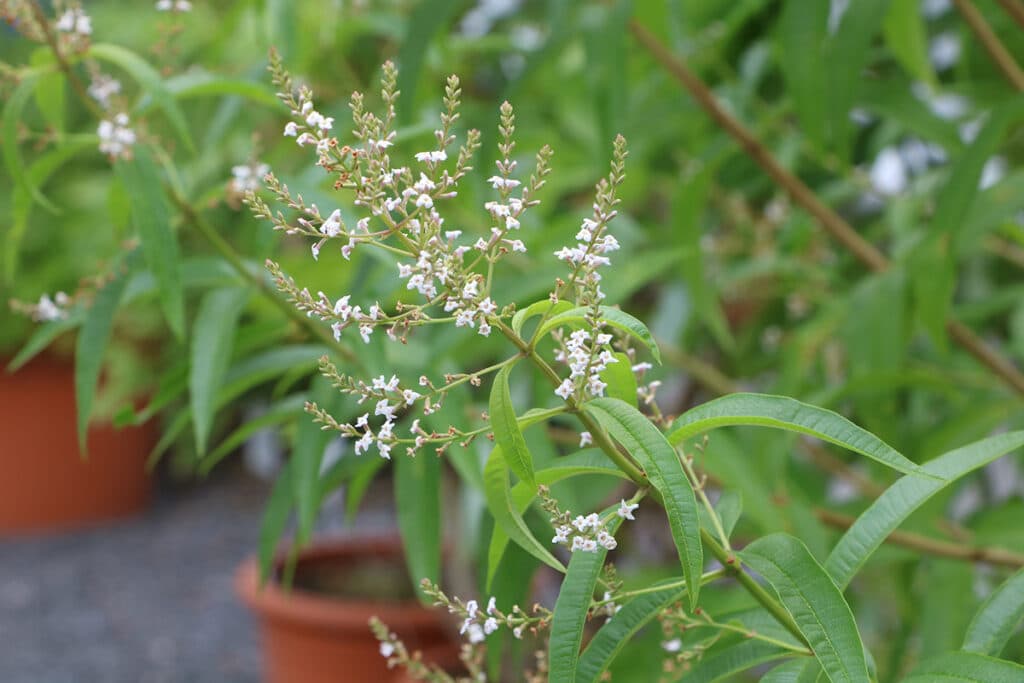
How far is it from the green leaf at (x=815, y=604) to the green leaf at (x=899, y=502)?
0.17 feet

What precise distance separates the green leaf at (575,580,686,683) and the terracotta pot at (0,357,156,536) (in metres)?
3.24

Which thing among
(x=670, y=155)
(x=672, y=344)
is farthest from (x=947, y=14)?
(x=672, y=344)

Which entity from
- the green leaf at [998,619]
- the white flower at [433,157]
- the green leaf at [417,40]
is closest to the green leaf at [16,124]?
the green leaf at [417,40]

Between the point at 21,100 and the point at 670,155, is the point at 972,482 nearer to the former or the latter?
the point at 670,155

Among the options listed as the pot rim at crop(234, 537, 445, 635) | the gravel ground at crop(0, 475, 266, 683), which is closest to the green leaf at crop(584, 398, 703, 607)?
Answer: the pot rim at crop(234, 537, 445, 635)

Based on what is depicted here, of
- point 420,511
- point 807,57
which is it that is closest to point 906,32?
point 807,57

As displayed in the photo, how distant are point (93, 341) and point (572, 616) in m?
0.49

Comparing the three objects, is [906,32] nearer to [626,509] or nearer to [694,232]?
[694,232]

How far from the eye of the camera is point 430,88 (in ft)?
4.65

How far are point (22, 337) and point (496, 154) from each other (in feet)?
8.78

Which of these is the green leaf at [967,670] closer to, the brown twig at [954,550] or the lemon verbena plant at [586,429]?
the lemon verbena plant at [586,429]

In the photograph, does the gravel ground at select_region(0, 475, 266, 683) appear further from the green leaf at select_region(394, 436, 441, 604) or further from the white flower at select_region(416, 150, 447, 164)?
the white flower at select_region(416, 150, 447, 164)

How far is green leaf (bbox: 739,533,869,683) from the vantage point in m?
0.48

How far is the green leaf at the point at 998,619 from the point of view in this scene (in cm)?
56
